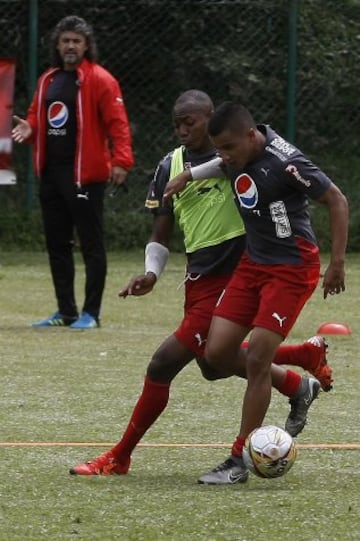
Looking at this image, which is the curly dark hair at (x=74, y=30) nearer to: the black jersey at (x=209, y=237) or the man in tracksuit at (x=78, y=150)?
the man in tracksuit at (x=78, y=150)

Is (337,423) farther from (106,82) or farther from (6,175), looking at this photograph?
(6,175)

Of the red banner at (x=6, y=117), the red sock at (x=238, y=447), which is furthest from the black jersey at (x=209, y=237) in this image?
the red banner at (x=6, y=117)

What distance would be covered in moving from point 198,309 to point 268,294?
46 cm

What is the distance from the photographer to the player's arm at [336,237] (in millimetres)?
6805

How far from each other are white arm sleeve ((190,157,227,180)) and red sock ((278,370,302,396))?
39.7 inches

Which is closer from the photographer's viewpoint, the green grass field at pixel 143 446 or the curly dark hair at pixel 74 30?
the green grass field at pixel 143 446

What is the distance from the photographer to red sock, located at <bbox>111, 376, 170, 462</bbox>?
7008 millimetres

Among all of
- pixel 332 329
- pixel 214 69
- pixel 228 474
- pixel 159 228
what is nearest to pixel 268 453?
pixel 228 474

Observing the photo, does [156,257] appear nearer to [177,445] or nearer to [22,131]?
[177,445]

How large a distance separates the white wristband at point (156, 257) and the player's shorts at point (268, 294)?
0.46 m

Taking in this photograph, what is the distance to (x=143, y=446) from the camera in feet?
25.2

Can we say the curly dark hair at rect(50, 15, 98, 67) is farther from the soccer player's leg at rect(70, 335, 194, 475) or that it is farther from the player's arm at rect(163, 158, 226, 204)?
the soccer player's leg at rect(70, 335, 194, 475)

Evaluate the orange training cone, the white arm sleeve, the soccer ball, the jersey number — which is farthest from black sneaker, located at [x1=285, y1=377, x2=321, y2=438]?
the orange training cone

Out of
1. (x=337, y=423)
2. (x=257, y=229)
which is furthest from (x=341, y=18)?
(x=257, y=229)
